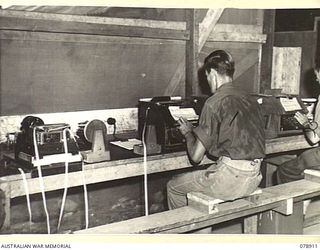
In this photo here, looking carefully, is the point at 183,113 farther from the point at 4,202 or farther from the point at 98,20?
the point at 4,202

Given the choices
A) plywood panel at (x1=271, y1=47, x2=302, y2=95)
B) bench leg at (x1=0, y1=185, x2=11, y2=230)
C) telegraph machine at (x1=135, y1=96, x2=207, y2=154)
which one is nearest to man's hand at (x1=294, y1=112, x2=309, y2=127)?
telegraph machine at (x1=135, y1=96, x2=207, y2=154)

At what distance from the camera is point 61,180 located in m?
2.02

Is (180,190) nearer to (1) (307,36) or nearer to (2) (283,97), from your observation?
(2) (283,97)

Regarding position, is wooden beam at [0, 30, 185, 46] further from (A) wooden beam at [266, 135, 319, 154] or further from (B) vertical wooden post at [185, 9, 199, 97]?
(A) wooden beam at [266, 135, 319, 154]

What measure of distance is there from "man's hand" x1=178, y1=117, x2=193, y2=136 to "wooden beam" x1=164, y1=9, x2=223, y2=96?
3.07 ft

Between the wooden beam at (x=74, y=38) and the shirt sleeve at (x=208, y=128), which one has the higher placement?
the wooden beam at (x=74, y=38)

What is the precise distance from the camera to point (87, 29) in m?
2.74

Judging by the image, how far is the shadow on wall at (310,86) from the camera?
3.82 meters

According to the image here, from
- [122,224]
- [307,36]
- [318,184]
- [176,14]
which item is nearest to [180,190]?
[122,224]

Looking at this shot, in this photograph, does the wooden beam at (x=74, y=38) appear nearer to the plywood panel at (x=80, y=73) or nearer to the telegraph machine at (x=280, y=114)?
the plywood panel at (x=80, y=73)

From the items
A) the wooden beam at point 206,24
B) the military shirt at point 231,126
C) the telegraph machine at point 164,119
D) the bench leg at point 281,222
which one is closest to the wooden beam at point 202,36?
the wooden beam at point 206,24

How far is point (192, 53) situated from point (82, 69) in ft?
2.72

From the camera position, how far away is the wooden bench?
6.42 ft

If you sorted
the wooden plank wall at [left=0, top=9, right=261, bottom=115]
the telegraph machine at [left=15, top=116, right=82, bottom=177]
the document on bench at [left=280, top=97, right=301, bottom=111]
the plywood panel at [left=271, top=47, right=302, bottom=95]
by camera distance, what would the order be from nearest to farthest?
the telegraph machine at [left=15, top=116, right=82, bottom=177], the wooden plank wall at [left=0, top=9, right=261, bottom=115], the document on bench at [left=280, top=97, right=301, bottom=111], the plywood panel at [left=271, top=47, right=302, bottom=95]
